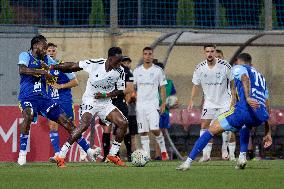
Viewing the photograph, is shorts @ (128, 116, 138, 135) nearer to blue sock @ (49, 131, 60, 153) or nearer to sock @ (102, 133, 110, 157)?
sock @ (102, 133, 110, 157)

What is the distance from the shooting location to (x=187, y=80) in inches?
901

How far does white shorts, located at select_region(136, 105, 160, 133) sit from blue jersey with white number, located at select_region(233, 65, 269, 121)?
215 inches

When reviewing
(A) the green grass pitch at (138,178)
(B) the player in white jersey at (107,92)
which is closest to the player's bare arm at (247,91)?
(A) the green grass pitch at (138,178)

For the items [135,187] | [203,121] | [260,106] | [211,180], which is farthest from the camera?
[203,121]

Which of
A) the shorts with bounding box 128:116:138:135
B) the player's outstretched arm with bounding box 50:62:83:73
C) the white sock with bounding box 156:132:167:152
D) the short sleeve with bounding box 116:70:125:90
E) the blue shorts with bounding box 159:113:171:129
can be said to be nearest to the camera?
the player's outstretched arm with bounding box 50:62:83:73

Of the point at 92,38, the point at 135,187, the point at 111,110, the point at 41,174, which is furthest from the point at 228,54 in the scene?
the point at 135,187

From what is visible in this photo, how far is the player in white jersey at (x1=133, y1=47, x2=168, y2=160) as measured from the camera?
21.1 meters

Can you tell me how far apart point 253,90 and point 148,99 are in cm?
578

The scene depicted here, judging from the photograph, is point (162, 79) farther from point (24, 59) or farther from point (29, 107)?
point (24, 59)

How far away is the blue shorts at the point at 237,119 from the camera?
15.4 metres

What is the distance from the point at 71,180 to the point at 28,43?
962 centimetres

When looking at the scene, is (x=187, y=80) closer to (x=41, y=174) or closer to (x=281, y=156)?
(x=281, y=156)

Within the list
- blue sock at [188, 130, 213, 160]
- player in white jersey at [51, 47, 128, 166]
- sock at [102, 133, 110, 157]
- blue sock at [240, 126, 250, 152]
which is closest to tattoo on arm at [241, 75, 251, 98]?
blue sock at [188, 130, 213, 160]

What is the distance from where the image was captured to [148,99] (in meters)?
21.3
